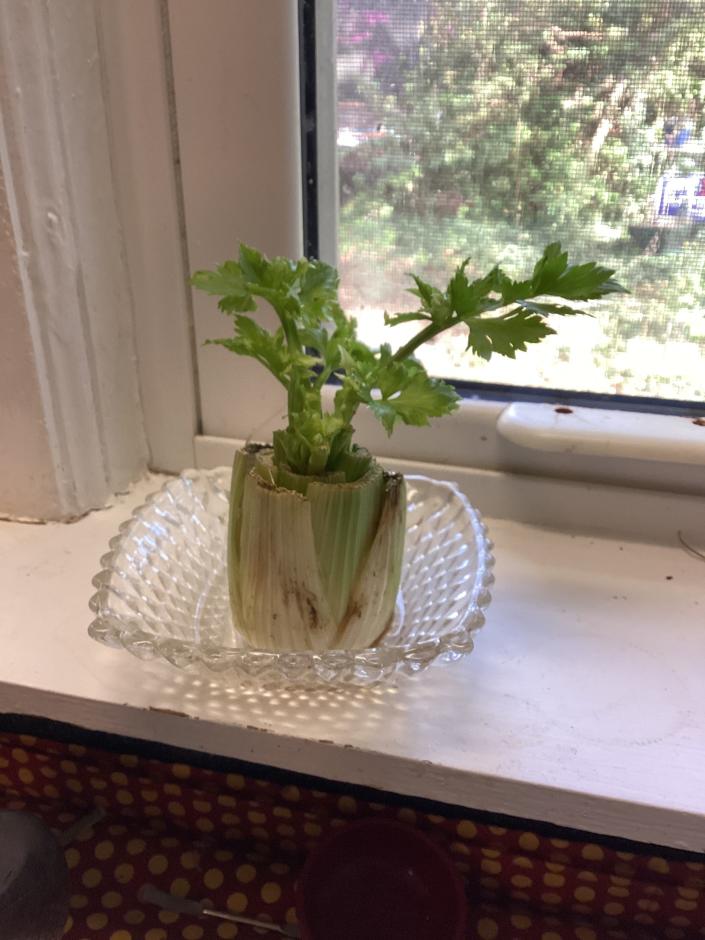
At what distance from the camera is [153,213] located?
535 millimetres

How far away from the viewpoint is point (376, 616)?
17.0 inches

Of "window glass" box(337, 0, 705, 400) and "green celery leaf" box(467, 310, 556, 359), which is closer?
"green celery leaf" box(467, 310, 556, 359)

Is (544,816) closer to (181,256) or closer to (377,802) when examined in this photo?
(377,802)

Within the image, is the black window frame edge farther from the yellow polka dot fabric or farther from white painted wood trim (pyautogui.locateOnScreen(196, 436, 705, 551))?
the yellow polka dot fabric

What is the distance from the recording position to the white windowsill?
1.28 feet

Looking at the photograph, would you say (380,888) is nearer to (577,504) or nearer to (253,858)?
(253,858)

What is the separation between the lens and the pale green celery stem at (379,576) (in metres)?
0.42

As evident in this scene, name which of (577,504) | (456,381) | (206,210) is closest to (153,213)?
(206,210)

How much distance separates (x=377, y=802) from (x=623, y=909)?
0.48 ft

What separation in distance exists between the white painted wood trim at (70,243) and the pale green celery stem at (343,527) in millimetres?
225

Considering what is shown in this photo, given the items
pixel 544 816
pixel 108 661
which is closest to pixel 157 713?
pixel 108 661

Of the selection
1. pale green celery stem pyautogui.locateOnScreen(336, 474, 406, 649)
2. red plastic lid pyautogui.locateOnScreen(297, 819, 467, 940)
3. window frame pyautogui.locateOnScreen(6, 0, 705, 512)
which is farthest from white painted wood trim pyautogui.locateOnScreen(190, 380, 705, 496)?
red plastic lid pyautogui.locateOnScreen(297, 819, 467, 940)

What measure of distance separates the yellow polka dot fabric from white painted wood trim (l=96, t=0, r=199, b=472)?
0.23 metres

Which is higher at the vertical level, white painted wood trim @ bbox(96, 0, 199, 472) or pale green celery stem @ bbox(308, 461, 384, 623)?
white painted wood trim @ bbox(96, 0, 199, 472)
